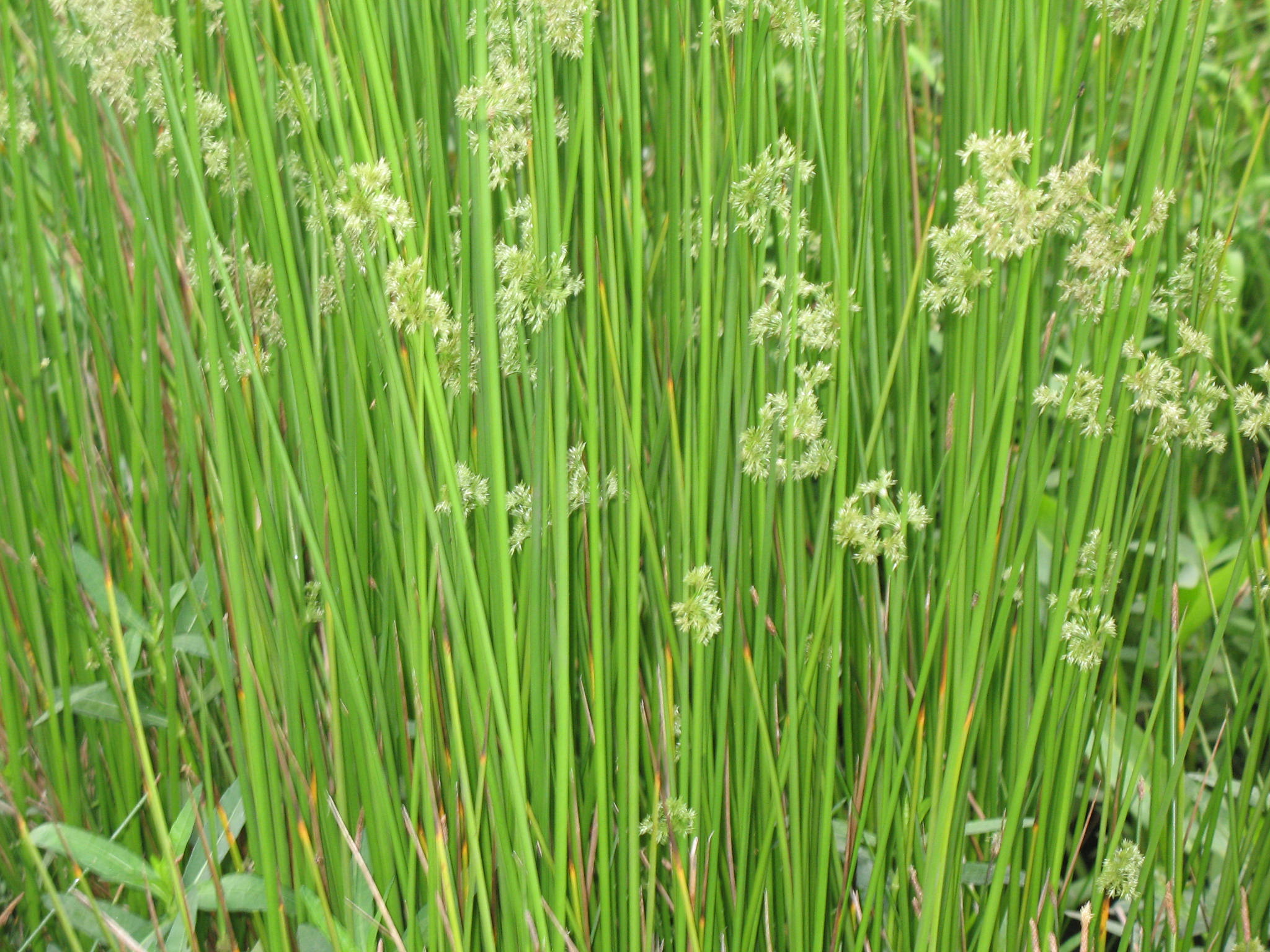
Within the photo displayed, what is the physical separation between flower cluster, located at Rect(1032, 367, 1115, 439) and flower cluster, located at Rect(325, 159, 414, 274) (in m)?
0.53

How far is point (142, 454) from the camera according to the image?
998 millimetres

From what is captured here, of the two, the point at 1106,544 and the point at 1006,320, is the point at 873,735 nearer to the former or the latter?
the point at 1106,544

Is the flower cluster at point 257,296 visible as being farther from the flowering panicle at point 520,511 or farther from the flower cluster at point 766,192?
the flower cluster at point 766,192

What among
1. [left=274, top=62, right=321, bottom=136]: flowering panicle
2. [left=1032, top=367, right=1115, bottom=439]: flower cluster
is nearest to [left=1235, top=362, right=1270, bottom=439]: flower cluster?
[left=1032, top=367, right=1115, bottom=439]: flower cluster

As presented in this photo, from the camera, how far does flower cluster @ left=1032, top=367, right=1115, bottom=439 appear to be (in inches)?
30.4

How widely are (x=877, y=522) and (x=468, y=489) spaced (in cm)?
34

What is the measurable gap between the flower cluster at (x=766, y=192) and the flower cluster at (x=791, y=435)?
12 centimetres

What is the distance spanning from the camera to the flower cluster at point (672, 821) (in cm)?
80

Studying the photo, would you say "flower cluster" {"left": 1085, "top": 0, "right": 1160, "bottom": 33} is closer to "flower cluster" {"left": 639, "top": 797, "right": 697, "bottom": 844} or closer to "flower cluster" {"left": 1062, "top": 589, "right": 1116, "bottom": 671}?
"flower cluster" {"left": 1062, "top": 589, "right": 1116, "bottom": 671}

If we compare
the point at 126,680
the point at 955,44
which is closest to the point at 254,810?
the point at 126,680

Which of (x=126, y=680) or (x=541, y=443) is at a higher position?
(x=541, y=443)

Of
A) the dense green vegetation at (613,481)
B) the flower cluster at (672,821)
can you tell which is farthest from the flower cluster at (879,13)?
the flower cluster at (672,821)

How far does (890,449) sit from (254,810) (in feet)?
2.27

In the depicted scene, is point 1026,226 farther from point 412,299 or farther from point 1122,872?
point 1122,872
